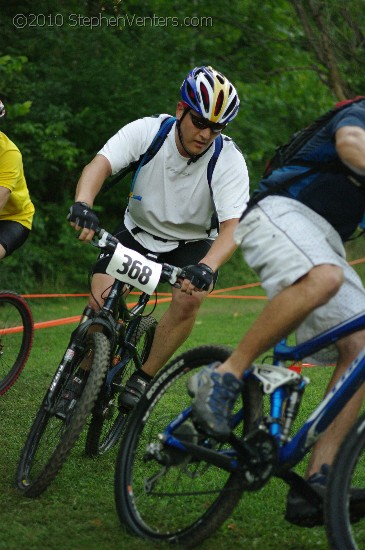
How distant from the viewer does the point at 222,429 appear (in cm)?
372

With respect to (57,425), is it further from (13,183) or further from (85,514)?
(13,183)

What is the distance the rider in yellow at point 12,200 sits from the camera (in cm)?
666

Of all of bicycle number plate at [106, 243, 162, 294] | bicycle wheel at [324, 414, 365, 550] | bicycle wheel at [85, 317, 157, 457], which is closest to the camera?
bicycle wheel at [324, 414, 365, 550]

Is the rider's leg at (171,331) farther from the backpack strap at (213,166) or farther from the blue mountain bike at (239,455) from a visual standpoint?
the blue mountain bike at (239,455)

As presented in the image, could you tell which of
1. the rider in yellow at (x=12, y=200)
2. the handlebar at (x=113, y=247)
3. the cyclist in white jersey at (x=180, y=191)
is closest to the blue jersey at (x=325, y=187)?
the handlebar at (x=113, y=247)

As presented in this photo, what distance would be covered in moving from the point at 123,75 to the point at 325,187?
527 inches

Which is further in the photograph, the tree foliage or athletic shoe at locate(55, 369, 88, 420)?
the tree foliage

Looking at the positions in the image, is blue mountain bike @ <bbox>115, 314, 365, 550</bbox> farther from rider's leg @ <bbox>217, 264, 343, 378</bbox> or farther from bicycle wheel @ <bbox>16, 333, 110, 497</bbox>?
bicycle wheel @ <bbox>16, 333, 110, 497</bbox>

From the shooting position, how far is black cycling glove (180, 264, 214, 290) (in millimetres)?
4684

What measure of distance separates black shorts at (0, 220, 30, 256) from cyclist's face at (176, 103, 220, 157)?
2.05 metres

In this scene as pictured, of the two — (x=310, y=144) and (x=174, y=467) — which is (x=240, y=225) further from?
(x=174, y=467)

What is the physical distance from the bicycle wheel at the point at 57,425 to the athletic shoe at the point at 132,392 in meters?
0.45

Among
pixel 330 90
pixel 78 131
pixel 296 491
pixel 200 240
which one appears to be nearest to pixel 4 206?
pixel 200 240

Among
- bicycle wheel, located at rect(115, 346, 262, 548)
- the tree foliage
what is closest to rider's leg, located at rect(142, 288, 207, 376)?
bicycle wheel, located at rect(115, 346, 262, 548)
